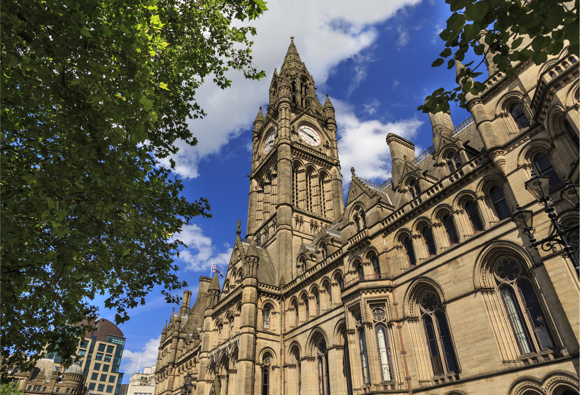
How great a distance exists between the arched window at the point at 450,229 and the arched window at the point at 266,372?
57.9ft

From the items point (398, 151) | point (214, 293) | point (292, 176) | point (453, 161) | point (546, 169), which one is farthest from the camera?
point (292, 176)

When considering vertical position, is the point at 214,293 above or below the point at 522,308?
above

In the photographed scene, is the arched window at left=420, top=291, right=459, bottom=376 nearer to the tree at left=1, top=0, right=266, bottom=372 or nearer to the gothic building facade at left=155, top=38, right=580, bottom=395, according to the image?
the gothic building facade at left=155, top=38, right=580, bottom=395

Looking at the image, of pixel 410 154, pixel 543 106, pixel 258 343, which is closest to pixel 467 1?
pixel 543 106

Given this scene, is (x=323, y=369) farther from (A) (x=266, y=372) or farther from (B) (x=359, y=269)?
(B) (x=359, y=269)

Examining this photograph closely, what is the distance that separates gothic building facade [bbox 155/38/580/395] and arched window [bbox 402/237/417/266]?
10 centimetres

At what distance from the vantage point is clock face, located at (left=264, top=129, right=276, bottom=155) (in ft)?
157

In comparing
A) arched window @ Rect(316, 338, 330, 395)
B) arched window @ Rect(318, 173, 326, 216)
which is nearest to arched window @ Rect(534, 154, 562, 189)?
arched window @ Rect(316, 338, 330, 395)

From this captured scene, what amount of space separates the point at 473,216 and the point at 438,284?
3.79 m

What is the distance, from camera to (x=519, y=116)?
17.8 meters

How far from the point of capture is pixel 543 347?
14.3 meters

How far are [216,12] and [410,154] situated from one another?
66.1 feet

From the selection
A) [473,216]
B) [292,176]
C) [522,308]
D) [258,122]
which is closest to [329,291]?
[473,216]

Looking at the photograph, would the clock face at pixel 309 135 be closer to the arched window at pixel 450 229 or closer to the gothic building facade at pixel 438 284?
the gothic building facade at pixel 438 284
